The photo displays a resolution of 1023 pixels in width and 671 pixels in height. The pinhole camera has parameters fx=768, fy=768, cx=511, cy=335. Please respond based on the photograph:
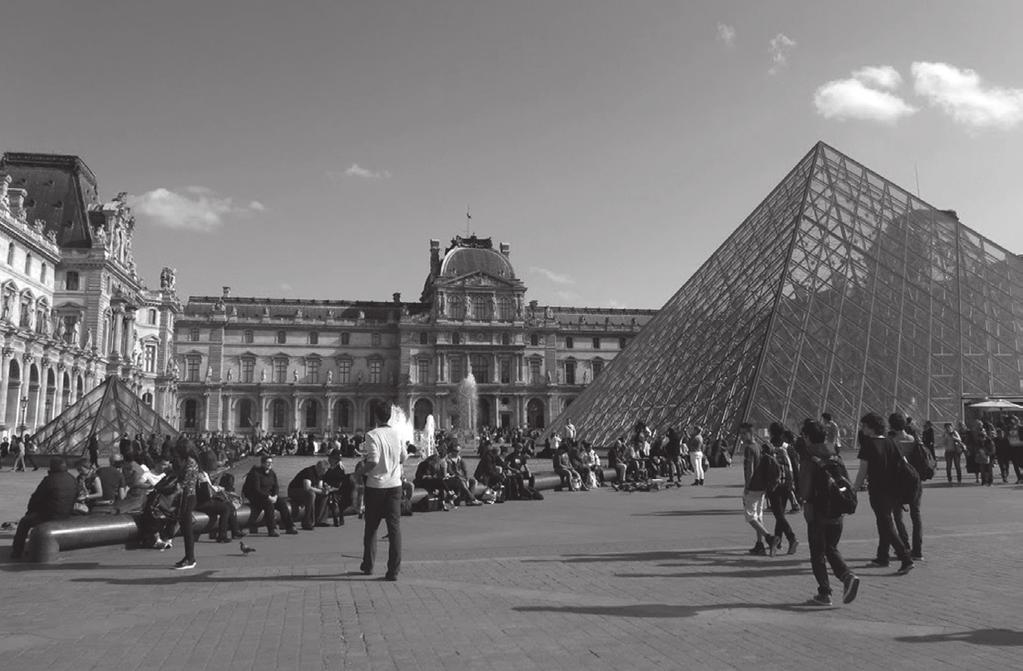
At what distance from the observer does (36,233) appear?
43500 mm

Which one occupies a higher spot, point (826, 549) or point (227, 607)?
point (826, 549)

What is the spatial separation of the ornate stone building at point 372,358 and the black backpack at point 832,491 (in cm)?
6740

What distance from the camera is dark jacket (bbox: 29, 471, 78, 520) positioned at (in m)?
8.29

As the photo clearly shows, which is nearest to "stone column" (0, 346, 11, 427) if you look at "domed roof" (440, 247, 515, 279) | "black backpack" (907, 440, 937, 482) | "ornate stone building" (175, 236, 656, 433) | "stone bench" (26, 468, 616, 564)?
"stone bench" (26, 468, 616, 564)

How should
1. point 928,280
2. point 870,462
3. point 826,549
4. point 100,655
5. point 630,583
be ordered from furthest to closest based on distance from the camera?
point 928,280 < point 870,462 < point 630,583 < point 826,549 < point 100,655

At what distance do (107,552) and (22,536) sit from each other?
845mm

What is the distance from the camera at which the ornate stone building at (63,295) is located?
39.3 metres

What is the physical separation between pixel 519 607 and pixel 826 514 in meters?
2.31

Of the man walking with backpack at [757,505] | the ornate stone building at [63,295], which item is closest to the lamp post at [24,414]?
the ornate stone building at [63,295]

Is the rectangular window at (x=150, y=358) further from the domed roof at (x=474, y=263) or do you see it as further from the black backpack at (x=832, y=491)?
the black backpack at (x=832, y=491)

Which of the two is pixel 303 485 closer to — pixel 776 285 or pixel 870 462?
pixel 870 462

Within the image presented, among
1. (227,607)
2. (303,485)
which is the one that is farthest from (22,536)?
(227,607)

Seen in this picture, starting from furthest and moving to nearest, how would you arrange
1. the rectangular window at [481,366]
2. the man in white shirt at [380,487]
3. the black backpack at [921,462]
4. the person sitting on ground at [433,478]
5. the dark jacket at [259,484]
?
the rectangular window at [481,366] → the person sitting on ground at [433,478] → the dark jacket at [259,484] → the black backpack at [921,462] → the man in white shirt at [380,487]

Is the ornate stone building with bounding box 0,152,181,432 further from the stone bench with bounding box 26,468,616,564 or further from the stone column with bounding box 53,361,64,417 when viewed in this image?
the stone bench with bounding box 26,468,616,564
